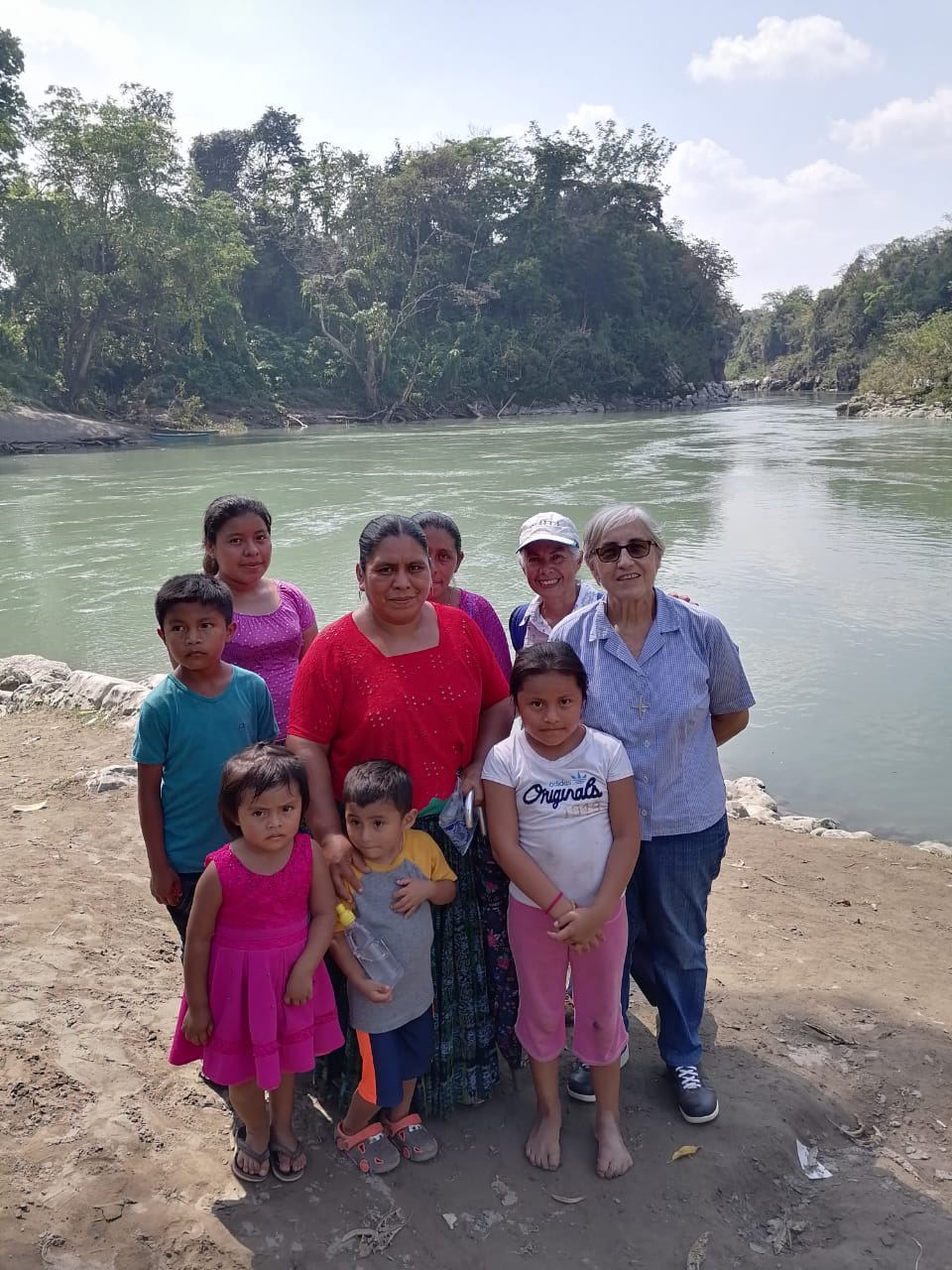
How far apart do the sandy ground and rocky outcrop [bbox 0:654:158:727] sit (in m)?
2.42

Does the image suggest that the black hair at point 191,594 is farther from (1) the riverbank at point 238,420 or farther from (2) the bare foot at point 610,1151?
(1) the riverbank at point 238,420

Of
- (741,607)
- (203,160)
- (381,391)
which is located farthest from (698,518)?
(203,160)

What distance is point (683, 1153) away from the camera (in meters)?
2.19

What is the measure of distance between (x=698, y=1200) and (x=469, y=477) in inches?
672

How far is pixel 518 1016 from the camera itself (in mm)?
2217

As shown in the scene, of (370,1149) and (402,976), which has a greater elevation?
(402,976)

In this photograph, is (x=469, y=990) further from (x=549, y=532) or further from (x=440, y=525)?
(x=440, y=525)

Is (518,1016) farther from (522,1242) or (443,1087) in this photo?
(522,1242)

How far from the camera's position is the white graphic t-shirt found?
81.7 inches

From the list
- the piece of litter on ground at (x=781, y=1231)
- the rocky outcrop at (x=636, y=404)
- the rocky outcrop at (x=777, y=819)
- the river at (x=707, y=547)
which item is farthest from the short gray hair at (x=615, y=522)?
the rocky outcrop at (x=636, y=404)

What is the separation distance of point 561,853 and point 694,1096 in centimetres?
75

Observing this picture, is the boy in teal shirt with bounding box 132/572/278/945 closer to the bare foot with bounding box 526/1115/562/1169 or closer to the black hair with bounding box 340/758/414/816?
the black hair with bounding box 340/758/414/816

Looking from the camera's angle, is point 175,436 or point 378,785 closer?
point 378,785

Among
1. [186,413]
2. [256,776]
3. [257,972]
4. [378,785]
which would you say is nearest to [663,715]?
[378,785]
